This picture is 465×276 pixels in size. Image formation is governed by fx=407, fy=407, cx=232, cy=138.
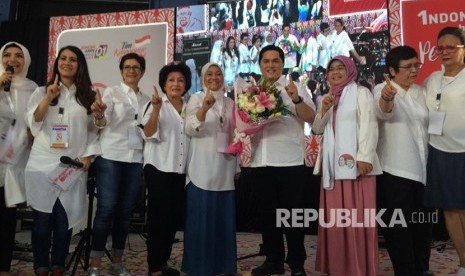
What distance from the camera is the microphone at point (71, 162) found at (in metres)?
2.48

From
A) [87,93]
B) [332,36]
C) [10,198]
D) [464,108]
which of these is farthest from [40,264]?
[332,36]

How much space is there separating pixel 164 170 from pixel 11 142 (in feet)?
3.23

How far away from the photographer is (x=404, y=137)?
2.58 meters

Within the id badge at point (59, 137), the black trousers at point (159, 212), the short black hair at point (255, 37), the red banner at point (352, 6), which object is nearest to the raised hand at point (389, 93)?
the black trousers at point (159, 212)

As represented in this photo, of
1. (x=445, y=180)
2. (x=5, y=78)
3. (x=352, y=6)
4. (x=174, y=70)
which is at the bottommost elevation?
(x=445, y=180)

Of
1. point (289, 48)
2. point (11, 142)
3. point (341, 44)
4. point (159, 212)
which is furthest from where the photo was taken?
point (289, 48)

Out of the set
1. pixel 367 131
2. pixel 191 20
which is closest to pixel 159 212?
pixel 367 131

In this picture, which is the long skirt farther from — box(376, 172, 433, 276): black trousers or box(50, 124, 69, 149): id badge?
box(50, 124, 69, 149): id badge

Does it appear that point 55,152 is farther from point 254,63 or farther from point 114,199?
point 254,63

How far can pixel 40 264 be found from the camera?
252 centimetres

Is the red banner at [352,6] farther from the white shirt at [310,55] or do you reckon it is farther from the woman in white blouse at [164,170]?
the woman in white blouse at [164,170]

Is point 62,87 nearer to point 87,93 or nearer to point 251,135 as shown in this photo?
point 87,93

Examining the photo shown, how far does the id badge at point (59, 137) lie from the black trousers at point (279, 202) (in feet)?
4.19

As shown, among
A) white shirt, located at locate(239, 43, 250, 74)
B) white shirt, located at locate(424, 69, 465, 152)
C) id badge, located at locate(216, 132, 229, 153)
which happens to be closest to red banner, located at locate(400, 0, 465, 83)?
white shirt, located at locate(239, 43, 250, 74)
